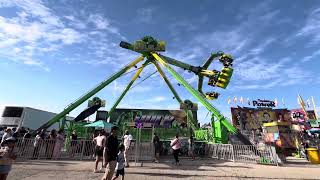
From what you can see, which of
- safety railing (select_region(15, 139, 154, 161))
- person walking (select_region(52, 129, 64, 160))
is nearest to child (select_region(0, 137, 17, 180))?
safety railing (select_region(15, 139, 154, 161))

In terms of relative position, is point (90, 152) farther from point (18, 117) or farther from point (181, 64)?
point (181, 64)

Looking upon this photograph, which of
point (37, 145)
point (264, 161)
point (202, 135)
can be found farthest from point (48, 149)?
point (202, 135)

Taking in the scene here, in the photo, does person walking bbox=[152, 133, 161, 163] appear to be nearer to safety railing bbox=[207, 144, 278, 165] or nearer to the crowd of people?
the crowd of people

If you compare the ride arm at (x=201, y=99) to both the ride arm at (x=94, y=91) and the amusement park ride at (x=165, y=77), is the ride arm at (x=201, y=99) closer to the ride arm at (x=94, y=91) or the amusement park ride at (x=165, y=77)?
the amusement park ride at (x=165, y=77)

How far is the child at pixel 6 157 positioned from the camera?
199 inches

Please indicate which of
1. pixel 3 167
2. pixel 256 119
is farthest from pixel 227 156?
pixel 256 119

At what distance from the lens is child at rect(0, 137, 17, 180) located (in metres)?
5.04

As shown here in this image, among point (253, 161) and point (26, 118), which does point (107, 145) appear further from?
point (26, 118)

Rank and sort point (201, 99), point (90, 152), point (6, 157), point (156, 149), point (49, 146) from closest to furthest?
point (6, 157) → point (156, 149) → point (49, 146) → point (90, 152) → point (201, 99)

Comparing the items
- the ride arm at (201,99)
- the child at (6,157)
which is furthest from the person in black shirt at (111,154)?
the ride arm at (201,99)

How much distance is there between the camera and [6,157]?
5.12m

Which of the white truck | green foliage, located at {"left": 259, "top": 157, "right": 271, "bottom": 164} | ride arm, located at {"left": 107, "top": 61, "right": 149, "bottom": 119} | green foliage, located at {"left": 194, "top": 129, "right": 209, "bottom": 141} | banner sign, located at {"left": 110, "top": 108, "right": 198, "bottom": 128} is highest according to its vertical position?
ride arm, located at {"left": 107, "top": 61, "right": 149, "bottom": 119}

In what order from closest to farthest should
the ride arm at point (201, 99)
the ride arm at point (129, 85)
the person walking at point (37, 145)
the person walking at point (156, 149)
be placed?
the person walking at point (156, 149), the person walking at point (37, 145), the ride arm at point (201, 99), the ride arm at point (129, 85)

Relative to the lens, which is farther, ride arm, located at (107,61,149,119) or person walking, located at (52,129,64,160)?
ride arm, located at (107,61,149,119)
